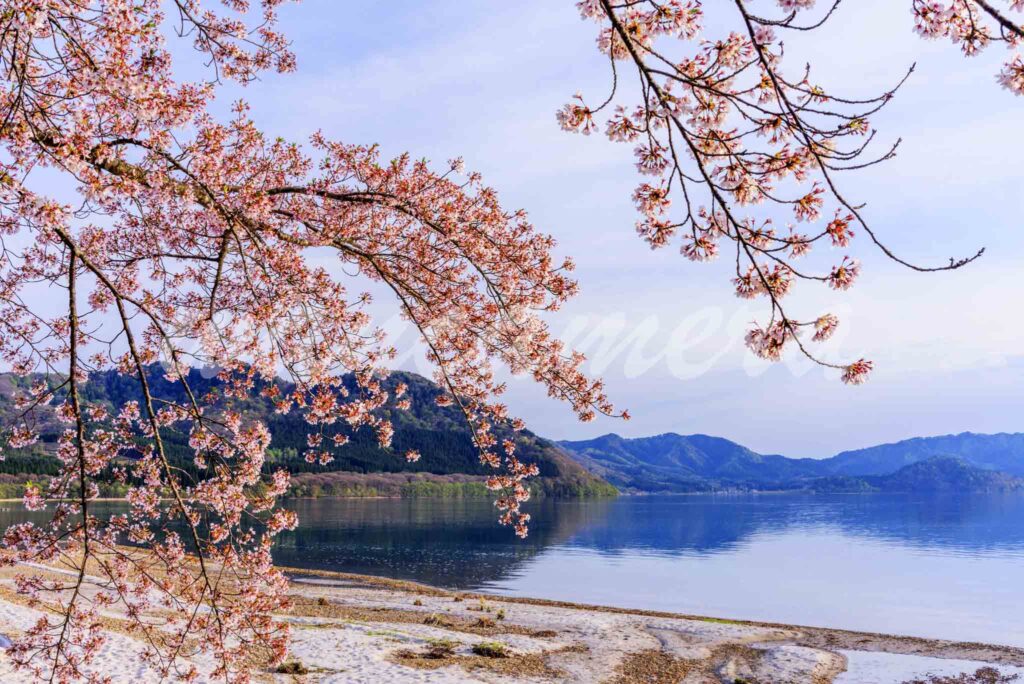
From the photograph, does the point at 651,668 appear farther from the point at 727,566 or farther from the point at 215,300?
the point at 727,566

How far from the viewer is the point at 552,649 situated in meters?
27.9

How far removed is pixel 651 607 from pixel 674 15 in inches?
1925

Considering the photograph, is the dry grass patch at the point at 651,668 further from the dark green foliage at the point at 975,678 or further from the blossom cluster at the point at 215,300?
the blossom cluster at the point at 215,300

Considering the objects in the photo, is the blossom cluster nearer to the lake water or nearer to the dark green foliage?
the dark green foliage

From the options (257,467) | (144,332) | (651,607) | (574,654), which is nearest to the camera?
(257,467)

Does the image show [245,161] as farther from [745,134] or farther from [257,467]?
[745,134]

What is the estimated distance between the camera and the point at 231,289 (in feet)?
35.3

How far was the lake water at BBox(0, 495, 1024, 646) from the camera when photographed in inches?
2028

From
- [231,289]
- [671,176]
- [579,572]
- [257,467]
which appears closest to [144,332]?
[231,289]

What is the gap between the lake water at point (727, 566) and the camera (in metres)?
51.5

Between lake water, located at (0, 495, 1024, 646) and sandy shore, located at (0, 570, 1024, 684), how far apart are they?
11.3 metres

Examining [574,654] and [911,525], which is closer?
[574,654]

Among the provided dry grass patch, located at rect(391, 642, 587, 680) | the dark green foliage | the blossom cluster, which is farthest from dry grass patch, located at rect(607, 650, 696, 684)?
the blossom cluster

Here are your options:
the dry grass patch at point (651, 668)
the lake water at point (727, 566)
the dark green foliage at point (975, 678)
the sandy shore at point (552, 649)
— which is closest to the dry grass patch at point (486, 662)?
the sandy shore at point (552, 649)
